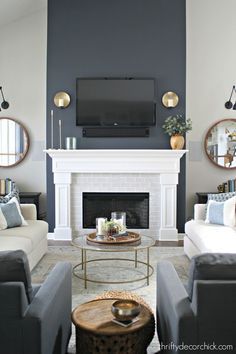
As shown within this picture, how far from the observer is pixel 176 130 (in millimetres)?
6051

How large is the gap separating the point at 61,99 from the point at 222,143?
2604 mm

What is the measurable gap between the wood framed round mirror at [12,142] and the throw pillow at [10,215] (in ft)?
6.68

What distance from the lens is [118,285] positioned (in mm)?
4090

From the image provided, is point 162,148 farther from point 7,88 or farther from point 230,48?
point 7,88

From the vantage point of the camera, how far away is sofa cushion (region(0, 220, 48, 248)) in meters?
4.32

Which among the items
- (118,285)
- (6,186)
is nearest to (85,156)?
(6,186)

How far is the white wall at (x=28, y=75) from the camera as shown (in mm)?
6719

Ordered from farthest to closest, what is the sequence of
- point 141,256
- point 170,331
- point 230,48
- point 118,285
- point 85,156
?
point 230,48 < point 85,156 < point 141,256 < point 118,285 < point 170,331

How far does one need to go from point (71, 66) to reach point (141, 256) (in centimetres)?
299

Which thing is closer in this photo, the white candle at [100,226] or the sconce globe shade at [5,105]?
the white candle at [100,226]

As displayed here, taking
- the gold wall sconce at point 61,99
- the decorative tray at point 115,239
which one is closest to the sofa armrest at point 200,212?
the decorative tray at point 115,239

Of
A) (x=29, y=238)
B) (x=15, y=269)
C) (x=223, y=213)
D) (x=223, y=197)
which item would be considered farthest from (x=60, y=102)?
(x=15, y=269)

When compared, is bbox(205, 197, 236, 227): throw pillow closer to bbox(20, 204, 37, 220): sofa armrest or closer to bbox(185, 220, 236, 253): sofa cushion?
bbox(185, 220, 236, 253): sofa cushion

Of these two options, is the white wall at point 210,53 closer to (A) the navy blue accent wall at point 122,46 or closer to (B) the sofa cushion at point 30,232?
(A) the navy blue accent wall at point 122,46
